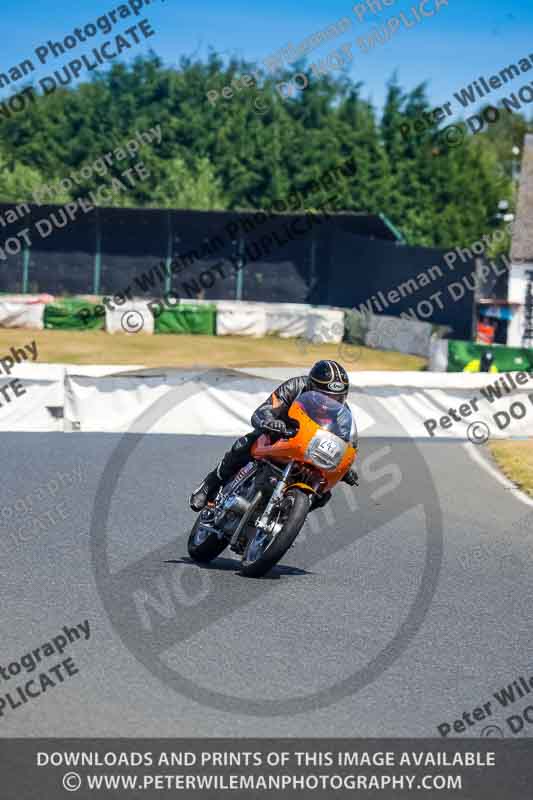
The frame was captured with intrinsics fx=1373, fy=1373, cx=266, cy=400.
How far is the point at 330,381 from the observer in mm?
10203

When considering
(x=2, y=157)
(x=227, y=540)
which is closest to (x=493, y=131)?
(x=2, y=157)

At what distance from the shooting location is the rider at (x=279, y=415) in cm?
999

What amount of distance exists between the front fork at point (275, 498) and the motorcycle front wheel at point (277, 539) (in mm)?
58

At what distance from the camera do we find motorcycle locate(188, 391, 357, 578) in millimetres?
9656

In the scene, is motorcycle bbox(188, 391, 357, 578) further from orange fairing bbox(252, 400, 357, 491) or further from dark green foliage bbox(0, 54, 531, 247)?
dark green foliage bbox(0, 54, 531, 247)

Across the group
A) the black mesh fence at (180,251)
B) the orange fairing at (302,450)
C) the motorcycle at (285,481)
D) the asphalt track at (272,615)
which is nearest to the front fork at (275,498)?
the motorcycle at (285,481)

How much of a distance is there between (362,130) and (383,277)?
33607 millimetres

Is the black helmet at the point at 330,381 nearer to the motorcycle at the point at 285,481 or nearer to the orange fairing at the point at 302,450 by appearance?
the motorcycle at the point at 285,481

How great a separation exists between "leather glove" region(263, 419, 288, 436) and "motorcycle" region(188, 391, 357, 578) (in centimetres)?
6

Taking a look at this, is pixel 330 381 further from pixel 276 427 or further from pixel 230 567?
pixel 230 567

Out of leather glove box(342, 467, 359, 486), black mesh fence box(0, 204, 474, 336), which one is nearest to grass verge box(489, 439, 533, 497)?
leather glove box(342, 467, 359, 486)

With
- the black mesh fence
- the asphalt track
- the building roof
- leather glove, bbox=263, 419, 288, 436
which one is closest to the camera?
the asphalt track

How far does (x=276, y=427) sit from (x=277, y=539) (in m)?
0.81
